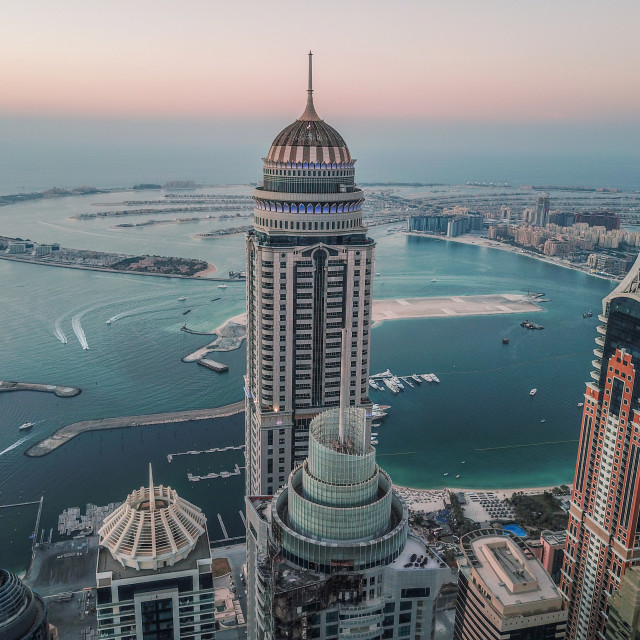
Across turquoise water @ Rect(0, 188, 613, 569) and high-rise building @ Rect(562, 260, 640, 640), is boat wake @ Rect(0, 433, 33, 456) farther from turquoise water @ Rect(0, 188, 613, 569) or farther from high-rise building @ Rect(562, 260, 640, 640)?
high-rise building @ Rect(562, 260, 640, 640)

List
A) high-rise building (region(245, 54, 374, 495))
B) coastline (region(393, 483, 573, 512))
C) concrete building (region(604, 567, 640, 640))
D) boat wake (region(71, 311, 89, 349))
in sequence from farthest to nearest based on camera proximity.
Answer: boat wake (region(71, 311, 89, 349)) → coastline (region(393, 483, 573, 512)) → high-rise building (region(245, 54, 374, 495)) → concrete building (region(604, 567, 640, 640))

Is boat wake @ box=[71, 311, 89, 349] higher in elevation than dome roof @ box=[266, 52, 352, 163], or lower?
lower

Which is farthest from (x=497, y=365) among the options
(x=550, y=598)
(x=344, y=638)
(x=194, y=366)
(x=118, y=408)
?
(x=344, y=638)

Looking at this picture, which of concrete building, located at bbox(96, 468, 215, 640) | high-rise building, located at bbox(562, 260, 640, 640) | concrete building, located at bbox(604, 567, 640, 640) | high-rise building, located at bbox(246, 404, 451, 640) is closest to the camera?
high-rise building, located at bbox(246, 404, 451, 640)

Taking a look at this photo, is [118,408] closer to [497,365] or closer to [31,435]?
[31,435]

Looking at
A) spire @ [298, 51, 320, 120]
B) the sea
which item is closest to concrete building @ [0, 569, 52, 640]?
the sea

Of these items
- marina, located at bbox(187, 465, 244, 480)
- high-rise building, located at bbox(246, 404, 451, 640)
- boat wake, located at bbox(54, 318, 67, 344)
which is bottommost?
marina, located at bbox(187, 465, 244, 480)
